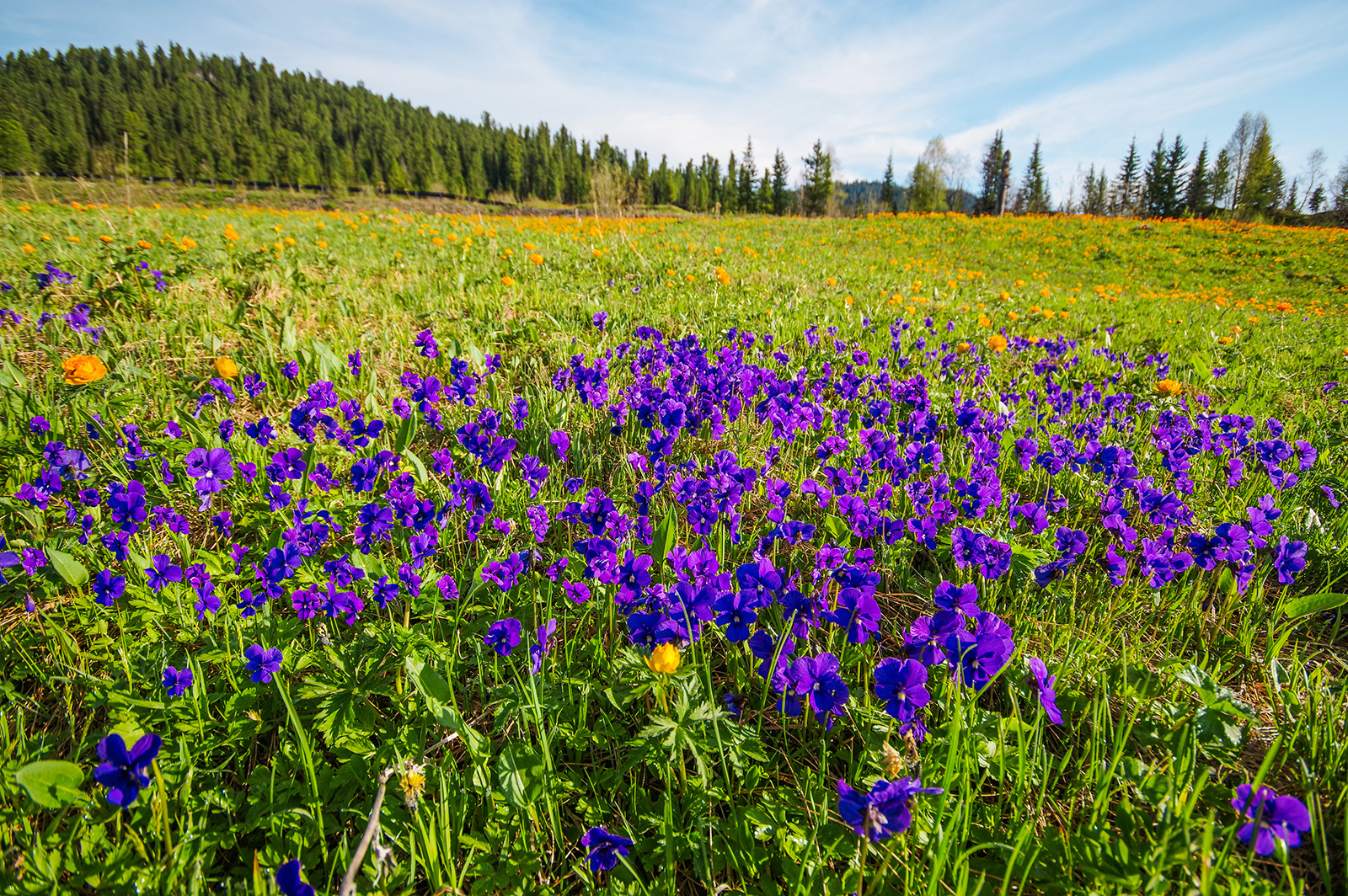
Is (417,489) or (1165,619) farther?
(417,489)

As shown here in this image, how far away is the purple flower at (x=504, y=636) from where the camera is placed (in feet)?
5.07

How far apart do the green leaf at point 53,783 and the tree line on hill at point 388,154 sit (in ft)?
179

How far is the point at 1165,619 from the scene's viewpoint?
6.52 feet

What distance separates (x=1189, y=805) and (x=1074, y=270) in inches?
745

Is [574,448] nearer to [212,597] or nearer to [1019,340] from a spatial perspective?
[212,597]

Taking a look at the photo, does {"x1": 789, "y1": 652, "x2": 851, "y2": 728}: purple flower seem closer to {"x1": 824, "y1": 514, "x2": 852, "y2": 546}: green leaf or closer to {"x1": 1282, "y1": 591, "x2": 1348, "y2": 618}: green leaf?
{"x1": 824, "y1": 514, "x2": 852, "y2": 546}: green leaf

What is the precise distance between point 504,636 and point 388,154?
4249 inches

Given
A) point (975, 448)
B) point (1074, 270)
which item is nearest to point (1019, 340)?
point (975, 448)

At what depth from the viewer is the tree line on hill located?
5538 centimetres

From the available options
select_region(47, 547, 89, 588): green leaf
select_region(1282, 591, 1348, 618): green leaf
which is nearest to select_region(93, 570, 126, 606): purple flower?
select_region(47, 547, 89, 588): green leaf

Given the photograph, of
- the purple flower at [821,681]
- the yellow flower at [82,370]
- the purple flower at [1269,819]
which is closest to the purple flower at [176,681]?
the purple flower at [821,681]

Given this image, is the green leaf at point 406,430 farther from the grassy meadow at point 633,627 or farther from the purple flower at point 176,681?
the purple flower at point 176,681

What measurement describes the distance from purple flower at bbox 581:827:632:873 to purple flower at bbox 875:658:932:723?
68 centimetres

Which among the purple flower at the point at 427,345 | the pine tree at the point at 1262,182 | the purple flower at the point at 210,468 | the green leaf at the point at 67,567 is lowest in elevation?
the green leaf at the point at 67,567
